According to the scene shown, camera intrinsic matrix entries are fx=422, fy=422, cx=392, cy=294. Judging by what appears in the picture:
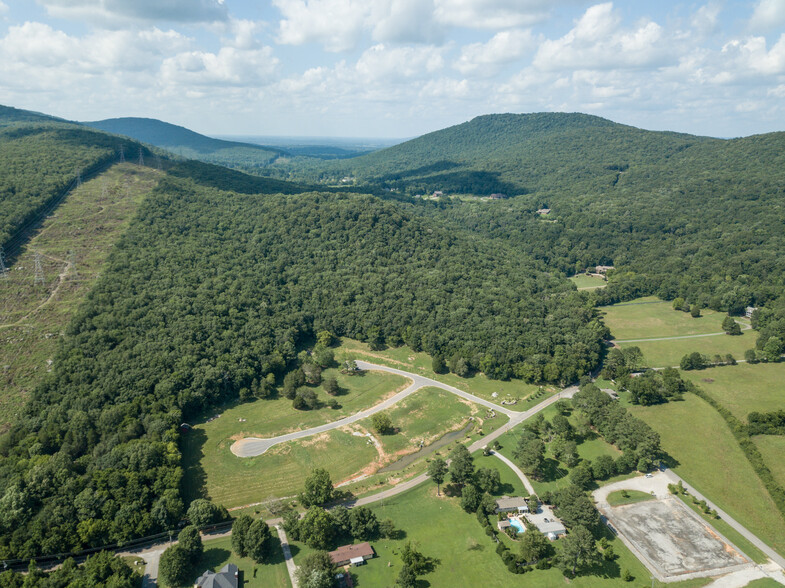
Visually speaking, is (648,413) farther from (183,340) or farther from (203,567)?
(183,340)

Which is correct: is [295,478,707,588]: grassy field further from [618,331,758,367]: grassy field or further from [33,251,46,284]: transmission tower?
[33,251,46,284]: transmission tower

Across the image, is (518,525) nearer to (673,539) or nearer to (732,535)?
(673,539)

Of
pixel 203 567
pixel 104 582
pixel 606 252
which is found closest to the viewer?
pixel 104 582

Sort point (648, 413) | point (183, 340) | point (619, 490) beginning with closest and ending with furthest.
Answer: point (619, 490), point (648, 413), point (183, 340)

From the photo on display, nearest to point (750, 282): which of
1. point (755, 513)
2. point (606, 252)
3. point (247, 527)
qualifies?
point (606, 252)

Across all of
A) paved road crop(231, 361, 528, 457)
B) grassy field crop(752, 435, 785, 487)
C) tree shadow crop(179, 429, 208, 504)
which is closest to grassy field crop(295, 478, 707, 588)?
tree shadow crop(179, 429, 208, 504)

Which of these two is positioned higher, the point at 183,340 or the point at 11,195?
the point at 11,195
